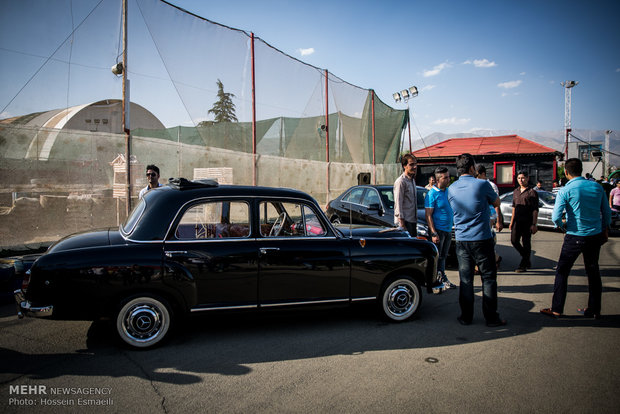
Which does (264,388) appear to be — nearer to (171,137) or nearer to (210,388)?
(210,388)

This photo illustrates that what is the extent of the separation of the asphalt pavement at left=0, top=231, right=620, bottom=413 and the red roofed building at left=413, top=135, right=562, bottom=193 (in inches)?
953

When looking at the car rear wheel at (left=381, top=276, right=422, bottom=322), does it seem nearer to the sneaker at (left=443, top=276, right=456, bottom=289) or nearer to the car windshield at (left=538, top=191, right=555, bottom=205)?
the sneaker at (left=443, top=276, right=456, bottom=289)

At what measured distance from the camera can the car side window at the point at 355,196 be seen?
352 inches

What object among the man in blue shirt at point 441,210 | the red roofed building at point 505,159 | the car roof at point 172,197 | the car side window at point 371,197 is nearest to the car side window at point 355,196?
the car side window at point 371,197

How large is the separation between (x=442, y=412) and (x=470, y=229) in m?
2.18

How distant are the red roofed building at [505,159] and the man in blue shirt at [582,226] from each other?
2318 centimetres

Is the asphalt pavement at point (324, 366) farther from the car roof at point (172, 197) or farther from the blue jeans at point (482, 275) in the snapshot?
the car roof at point (172, 197)

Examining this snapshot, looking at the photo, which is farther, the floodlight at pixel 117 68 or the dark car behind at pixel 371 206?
the dark car behind at pixel 371 206

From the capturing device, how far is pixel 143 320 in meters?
3.58

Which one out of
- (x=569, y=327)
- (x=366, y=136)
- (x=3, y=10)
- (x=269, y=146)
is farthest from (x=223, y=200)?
(x=366, y=136)

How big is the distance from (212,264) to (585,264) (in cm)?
424
